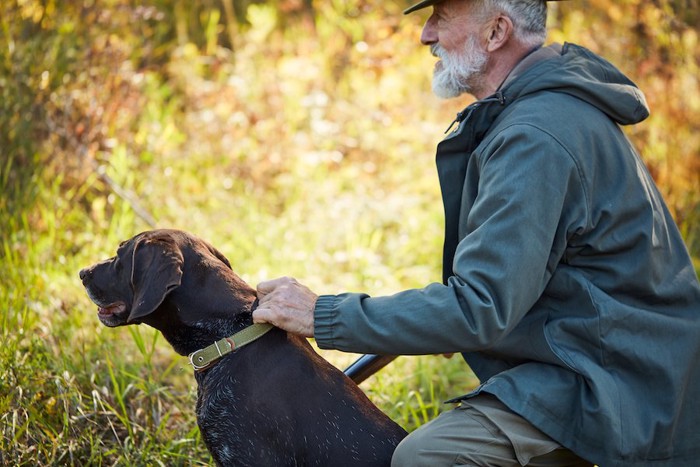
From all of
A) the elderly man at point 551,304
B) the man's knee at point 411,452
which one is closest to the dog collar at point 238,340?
the elderly man at point 551,304

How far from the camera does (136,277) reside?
314 centimetres

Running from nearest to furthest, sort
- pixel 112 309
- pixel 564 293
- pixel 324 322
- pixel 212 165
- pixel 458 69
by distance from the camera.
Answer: pixel 324 322
pixel 564 293
pixel 112 309
pixel 458 69
pixel 212 165

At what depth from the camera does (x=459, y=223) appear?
10.7ft

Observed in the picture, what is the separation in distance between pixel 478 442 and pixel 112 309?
1379 millimetres

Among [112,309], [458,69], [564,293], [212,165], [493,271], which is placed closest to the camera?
[493,271]

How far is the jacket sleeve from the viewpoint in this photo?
2756 millimetres

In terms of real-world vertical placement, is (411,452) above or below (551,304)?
below

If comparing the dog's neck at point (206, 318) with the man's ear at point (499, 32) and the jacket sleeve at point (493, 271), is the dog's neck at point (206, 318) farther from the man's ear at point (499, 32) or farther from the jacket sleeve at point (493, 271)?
the man's ear at point (499, 32)

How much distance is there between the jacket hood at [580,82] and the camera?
3.15 meters

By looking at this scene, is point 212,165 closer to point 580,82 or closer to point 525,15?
point 525,15

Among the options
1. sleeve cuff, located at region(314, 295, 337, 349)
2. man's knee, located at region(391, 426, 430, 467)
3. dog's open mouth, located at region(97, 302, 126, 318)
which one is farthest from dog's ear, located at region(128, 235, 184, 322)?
man's knee, located at region(391, 426, 430, 467)

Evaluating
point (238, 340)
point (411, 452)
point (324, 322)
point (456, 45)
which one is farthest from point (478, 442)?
point (456, 45)

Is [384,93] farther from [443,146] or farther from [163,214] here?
[443,146]

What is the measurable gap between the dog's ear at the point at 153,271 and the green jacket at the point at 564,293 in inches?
21.3
